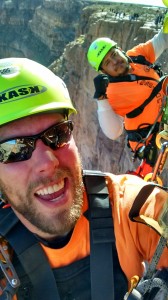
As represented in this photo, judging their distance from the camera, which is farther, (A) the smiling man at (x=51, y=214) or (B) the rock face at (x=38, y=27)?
(B) the rock face at (x=38, y=27)

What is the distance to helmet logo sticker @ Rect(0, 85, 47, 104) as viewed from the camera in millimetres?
2564

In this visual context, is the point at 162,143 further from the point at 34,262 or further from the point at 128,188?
the point at 34,262

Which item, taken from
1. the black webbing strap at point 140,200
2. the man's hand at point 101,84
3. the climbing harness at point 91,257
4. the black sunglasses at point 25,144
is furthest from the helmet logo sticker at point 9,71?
the man's hand at point 101,84

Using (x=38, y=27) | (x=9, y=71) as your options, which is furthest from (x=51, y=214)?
(x=38, y=27)

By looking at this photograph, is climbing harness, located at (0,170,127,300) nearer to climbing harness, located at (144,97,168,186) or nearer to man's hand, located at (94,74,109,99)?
climbing harness, located at (144,97,168,186)

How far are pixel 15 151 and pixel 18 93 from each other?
1.25 ft

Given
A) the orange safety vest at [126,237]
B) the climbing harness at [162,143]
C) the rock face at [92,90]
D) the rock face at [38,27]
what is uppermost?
the orange safety vest at [126,237]

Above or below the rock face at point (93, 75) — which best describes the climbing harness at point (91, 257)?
above

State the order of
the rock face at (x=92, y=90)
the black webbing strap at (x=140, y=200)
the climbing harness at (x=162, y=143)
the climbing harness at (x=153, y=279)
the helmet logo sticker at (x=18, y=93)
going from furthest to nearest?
the rock face at (x=92, y=90) < the climbing harness at (x=162, y=143) < the helmet logo sticker at (x=18, y=93) < the black webbing strap at (x=140, y=200) < the climbing harness at (x=153, y=279)

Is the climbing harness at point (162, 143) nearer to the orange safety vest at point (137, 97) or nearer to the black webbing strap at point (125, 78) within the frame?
the orange safety vest at point (137, 97)

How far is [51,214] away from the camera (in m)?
2.50

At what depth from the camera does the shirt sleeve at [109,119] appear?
19.6 ft

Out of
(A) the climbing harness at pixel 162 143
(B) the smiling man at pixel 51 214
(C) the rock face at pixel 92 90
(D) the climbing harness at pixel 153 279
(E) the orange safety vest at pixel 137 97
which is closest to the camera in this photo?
(D) the climbing harness at pixel 153 279

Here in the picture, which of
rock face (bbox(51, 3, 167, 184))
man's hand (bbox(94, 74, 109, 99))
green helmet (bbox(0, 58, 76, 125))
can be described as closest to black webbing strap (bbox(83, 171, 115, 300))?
green helmet (bbox(0, 58, 76, 125))
